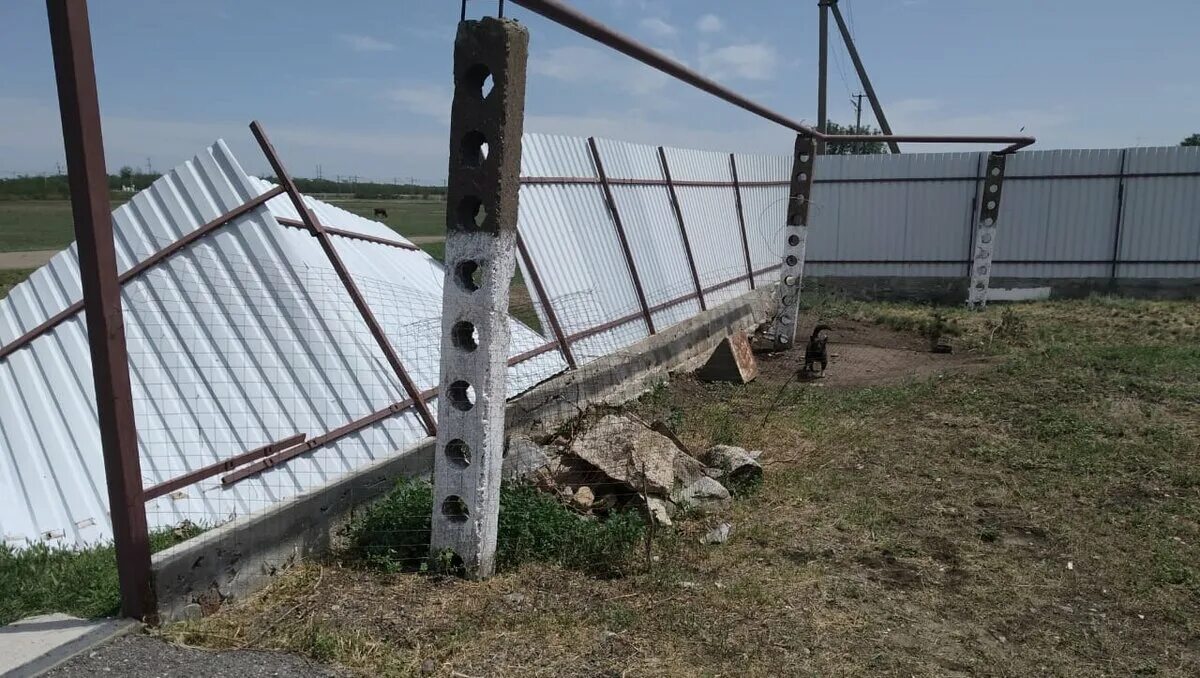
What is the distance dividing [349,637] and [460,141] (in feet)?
7.53

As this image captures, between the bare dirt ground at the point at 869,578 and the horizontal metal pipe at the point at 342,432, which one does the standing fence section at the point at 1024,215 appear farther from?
the horizontal metal pipe at the point at 342,432

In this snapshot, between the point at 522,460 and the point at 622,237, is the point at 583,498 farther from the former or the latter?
the point at 622,237

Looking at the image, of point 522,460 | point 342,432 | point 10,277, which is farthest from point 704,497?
point 10,277

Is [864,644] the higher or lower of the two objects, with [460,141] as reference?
lower

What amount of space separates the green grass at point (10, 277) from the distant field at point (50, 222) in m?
2.27

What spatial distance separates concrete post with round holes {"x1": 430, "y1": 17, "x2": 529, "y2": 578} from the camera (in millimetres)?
4219

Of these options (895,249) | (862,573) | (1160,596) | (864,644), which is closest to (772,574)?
(862,573)

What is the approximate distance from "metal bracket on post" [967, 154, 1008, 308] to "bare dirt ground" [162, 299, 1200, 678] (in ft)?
23.0

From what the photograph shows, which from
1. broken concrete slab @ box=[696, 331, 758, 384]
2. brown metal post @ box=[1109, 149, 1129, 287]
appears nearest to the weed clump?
broken concrete slab @ box=[696, 331, 758, 384]

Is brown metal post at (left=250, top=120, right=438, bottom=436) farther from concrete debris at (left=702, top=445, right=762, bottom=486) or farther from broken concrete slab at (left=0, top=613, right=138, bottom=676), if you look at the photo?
broken concrete slab at (left=0, top=613, right=138, bottom=676)

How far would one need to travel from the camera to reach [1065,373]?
30.2 ft

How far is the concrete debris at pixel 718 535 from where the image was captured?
495cm

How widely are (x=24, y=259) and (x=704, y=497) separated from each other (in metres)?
19.9

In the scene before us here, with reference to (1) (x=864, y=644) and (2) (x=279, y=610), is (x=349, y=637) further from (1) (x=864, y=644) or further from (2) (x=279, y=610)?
(1) (x=864, y=644)
